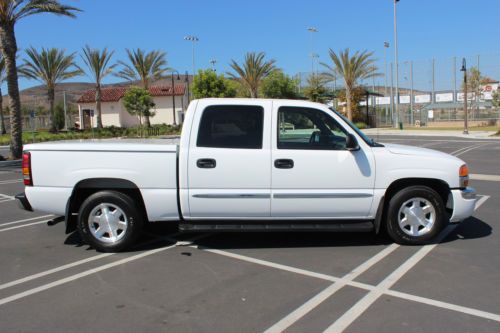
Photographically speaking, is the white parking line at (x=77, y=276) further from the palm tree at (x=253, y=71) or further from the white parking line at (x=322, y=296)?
the palm tree at (x=253, y=71)

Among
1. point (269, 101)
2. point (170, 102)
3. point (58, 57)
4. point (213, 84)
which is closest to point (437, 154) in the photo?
point (269, 101)

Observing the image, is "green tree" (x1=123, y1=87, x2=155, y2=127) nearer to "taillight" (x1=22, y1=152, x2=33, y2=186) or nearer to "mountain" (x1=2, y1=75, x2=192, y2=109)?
"mountain" (x1=2, y1=75, x2=192, y2=109)

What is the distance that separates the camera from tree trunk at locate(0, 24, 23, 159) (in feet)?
61.7

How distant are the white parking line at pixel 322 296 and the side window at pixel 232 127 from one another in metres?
1.84

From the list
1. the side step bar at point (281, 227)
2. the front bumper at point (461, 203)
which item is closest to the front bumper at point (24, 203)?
the side step bar at point (281, 227)

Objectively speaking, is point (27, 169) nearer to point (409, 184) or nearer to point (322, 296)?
point (322, 296)

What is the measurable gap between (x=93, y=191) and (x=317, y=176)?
113 inches

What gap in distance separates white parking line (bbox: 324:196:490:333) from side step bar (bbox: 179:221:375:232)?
667 millimetres

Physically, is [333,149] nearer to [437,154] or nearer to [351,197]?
[351,197]

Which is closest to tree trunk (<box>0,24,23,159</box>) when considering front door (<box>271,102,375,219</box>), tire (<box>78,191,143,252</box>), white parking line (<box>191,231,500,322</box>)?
tire (<box>78,191,143,252</box>)

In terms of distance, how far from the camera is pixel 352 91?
49.0 m

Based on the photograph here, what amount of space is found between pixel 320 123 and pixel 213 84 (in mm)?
42213

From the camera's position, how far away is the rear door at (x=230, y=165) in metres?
5.54

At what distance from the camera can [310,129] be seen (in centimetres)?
581
